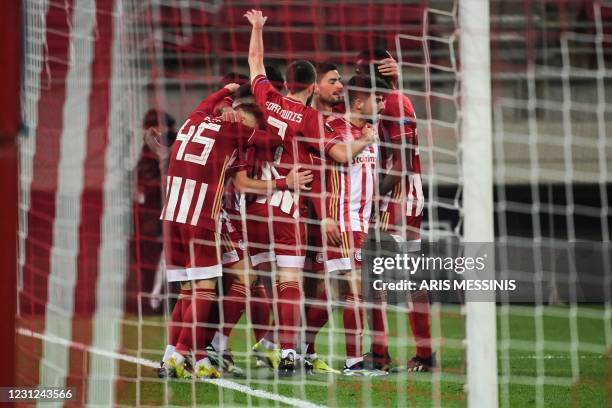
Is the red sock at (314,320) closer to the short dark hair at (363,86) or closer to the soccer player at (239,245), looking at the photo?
the soccer player at (239,245)

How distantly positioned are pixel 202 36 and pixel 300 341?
312 cm

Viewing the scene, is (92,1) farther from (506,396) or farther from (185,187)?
(506,396)

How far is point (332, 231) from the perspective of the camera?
267 inches

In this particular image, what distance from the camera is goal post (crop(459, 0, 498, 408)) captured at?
14.2ft

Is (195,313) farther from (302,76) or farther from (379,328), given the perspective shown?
(302,76)

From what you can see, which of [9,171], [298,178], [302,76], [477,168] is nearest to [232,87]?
[302,76]

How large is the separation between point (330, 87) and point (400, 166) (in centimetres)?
60

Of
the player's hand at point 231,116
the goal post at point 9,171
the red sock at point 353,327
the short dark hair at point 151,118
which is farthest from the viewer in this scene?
the short dark hair at point 151,118

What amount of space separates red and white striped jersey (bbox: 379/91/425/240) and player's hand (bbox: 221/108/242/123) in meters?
0.83

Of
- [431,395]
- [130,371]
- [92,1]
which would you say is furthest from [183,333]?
[92,1]

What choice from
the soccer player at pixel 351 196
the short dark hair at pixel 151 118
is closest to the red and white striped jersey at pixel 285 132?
the soccer player at pixel 351 196

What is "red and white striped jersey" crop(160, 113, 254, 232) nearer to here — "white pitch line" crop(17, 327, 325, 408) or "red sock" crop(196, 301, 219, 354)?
"red sock" crop(196, 301, 219, 354)

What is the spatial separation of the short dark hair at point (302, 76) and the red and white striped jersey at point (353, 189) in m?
0.46

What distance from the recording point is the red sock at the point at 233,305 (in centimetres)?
667
